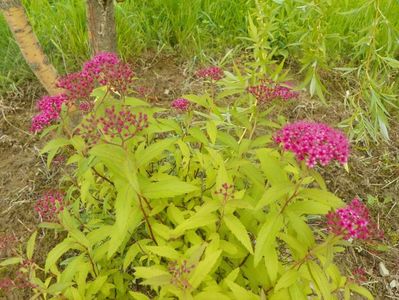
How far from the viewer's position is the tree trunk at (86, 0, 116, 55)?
303cm

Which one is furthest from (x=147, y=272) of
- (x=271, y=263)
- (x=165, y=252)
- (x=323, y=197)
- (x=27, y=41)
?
(x=27, y=41)

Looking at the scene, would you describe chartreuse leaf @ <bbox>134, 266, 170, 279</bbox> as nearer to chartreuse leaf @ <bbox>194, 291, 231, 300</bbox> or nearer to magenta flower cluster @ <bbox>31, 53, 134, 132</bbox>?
chartreuse leaf @ <bbox>194, 291, 231, 300</bbox>

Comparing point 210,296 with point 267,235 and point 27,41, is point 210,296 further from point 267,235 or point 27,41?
point 27,41

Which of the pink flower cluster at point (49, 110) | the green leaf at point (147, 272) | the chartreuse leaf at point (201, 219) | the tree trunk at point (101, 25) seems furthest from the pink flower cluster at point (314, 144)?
the tree trunk at point (101, 25)

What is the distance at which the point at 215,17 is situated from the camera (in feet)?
14.1

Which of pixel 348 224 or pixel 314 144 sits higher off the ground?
pixel 314 144

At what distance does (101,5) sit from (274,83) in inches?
52.0

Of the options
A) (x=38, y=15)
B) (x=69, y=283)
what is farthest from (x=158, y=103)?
(x=69, y=283)

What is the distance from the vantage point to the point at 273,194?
1.60 m

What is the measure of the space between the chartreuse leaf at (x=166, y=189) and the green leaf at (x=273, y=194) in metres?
0.28

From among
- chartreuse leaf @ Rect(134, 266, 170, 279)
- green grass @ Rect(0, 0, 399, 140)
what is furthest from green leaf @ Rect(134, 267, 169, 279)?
green grass @ Rect(0, 0, 399, 140)

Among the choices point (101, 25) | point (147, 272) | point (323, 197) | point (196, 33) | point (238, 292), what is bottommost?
point (196, 33)

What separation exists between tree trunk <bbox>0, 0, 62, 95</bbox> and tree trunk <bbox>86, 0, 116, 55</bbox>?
35cm

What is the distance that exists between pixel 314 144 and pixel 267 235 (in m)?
0.37
